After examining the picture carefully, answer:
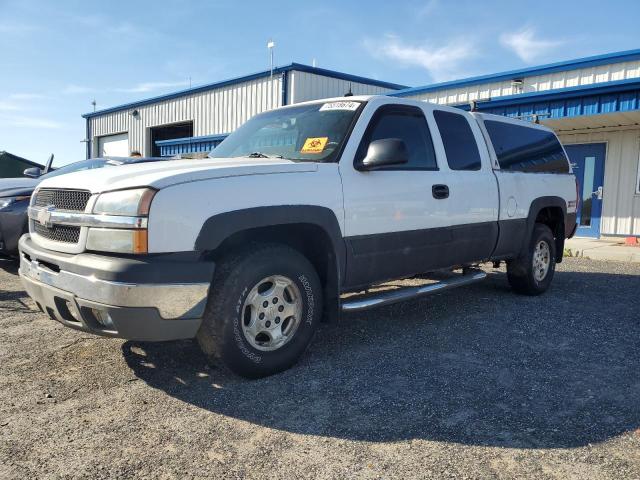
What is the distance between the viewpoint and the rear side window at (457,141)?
4.93 meters

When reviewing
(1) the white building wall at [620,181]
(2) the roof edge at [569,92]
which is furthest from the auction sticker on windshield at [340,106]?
(1) the white building wall at [620,181]

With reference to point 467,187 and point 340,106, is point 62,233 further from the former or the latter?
point 467,187

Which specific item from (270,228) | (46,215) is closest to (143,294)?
(270,228)

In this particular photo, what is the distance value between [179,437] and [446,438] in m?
1.39

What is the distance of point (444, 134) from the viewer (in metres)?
4.94

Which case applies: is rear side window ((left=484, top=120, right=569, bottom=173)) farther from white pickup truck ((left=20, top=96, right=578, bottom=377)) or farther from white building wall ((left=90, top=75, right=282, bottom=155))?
white building wall ((left=90, top=75, right=282, bottom=155))

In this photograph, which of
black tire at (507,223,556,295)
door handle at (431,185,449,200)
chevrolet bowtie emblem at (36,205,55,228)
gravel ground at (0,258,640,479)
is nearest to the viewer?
gravel ground at (0,258,640,479)

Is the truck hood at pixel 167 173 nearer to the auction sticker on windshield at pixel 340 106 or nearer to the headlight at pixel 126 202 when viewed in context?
the headlight at pixel 126 202

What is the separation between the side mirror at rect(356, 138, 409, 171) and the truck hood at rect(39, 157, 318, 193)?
0.44 metres

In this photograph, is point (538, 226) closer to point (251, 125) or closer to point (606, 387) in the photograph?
point (606, 387)

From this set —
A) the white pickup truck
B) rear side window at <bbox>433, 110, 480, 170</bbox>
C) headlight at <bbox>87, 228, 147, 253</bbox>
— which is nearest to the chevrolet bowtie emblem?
the white pickup truck

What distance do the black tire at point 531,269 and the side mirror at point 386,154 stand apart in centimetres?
298

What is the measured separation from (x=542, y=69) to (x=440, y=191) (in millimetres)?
10325

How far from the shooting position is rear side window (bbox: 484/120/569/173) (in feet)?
18.7
